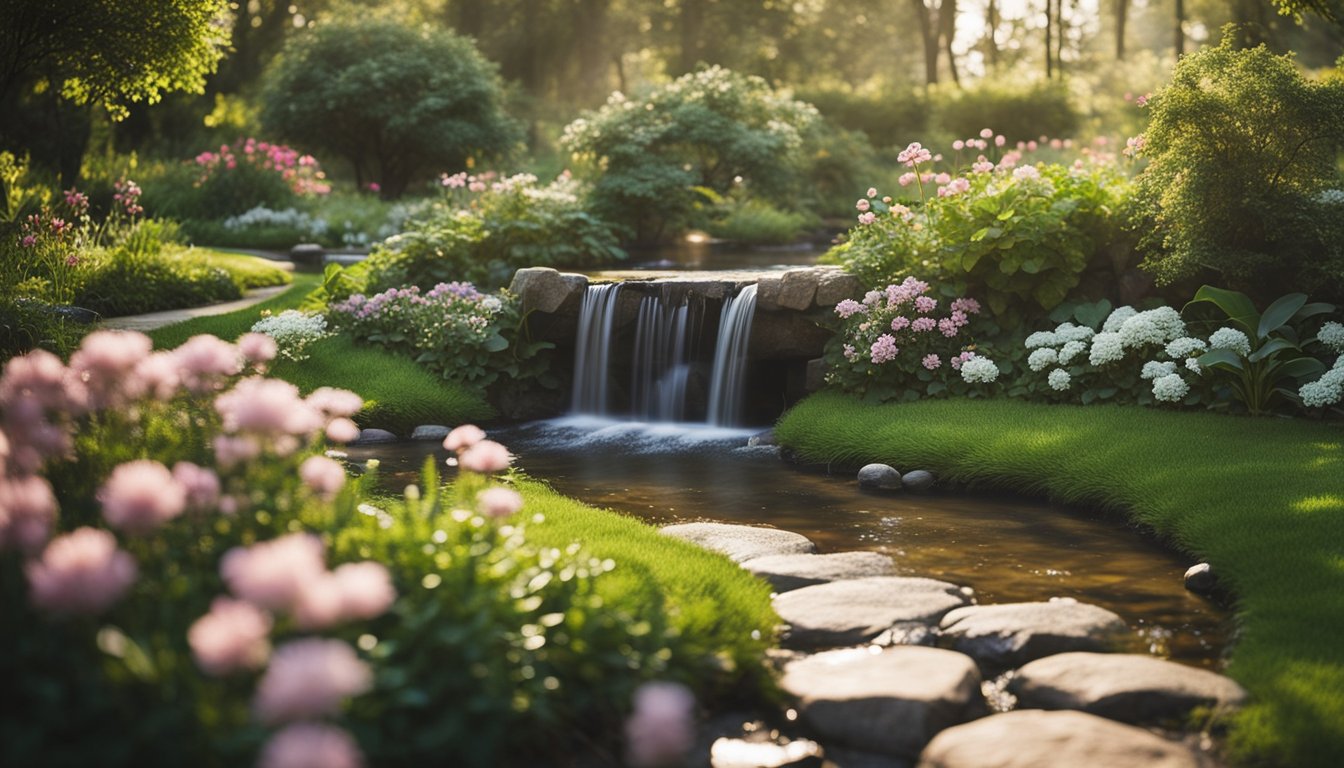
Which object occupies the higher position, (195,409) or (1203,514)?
(195,409)

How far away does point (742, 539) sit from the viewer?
6.17m

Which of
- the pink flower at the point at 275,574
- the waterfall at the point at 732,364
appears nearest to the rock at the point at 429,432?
the waterfall at the point at 732,364

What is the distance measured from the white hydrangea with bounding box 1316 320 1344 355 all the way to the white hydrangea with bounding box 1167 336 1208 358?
0.78 metres

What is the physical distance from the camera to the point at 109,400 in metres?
3.57

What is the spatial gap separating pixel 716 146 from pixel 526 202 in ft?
21.3

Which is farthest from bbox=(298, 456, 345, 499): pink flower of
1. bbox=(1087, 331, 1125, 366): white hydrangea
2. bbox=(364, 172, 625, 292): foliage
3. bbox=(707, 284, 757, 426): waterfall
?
bbox=(364, 172, 625, 292): foliage

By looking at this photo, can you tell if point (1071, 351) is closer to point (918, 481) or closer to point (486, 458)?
point (918, 481)

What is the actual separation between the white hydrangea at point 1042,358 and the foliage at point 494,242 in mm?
6361

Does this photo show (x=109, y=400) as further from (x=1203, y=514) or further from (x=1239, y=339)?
(x=1239, y=339)

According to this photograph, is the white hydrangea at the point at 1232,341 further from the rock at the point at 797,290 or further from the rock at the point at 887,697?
the rock at the point at 887,697

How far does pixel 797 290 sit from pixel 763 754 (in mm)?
6996

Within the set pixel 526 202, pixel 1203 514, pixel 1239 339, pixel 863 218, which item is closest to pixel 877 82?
pixel 526 202

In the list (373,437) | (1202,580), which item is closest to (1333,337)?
(1202,580)

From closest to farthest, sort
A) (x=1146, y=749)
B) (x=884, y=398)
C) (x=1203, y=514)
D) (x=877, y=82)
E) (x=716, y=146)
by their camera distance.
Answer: (x=1146, y=749) → (x=1203, y=514) → (x=884, y=398) → (x=716, y=146) → (x=877, y=82)
